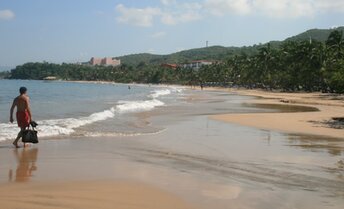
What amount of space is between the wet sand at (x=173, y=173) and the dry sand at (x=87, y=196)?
0.05 ft

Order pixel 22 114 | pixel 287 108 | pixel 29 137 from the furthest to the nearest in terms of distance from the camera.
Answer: pixel 287 108 → pixel 22 114 → pixel 29 137

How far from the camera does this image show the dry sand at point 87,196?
6.25 metres

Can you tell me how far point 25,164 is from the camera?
9.43 meters

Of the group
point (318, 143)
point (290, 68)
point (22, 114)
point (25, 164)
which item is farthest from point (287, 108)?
point (290, 68)

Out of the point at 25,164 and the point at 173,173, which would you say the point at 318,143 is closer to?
the point at 173,173

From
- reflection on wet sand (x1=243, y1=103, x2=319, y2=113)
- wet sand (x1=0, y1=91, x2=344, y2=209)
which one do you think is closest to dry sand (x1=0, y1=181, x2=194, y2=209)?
wet sand (x1=0, y1=91, x2=344, y2=209)

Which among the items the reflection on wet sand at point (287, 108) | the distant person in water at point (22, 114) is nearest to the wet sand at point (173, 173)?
the distant person in water at point (22, 114)

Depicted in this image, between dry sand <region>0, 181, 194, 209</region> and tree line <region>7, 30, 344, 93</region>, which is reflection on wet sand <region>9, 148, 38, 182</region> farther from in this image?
tree line <region>7, 30, 344, 93</region>

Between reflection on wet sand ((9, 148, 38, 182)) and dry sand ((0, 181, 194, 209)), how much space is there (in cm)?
63

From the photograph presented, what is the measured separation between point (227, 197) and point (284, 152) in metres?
5.54

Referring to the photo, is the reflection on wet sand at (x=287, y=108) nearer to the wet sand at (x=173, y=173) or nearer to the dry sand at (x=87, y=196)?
the wet sand at (x=173, y=173)

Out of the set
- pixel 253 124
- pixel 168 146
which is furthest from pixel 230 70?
pixel 168 146

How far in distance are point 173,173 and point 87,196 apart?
2461 mm

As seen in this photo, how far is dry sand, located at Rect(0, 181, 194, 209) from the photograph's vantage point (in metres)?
6.25
